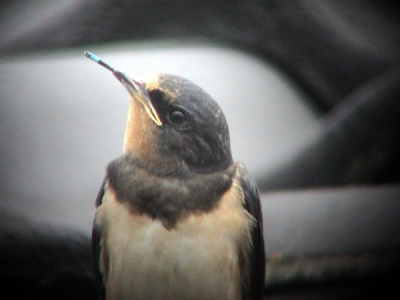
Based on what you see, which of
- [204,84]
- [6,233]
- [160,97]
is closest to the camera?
[160,97]

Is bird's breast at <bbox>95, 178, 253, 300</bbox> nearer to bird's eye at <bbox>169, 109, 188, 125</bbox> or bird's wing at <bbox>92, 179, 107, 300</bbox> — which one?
bird's wing at <bbox>92, 179, 107, 300</bbox>

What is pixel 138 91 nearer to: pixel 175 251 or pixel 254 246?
pixel 175 251

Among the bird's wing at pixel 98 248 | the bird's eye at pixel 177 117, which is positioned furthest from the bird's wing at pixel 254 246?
the bird's wing at pixel 98 248

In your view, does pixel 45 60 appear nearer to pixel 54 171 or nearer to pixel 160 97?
pixel 54 171

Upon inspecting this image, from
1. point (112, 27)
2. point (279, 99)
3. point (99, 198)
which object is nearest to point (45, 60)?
point (112, 27)

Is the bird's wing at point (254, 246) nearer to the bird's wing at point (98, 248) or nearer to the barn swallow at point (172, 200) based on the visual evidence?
the barn swallow at point (172, 200)

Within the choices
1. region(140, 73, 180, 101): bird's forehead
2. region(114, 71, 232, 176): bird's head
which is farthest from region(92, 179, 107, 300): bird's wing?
region(140, 73, 180, 101): bird's forehead

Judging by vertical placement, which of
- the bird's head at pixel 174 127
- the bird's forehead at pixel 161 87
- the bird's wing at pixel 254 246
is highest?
the bird's forehead at pixel 161 87
